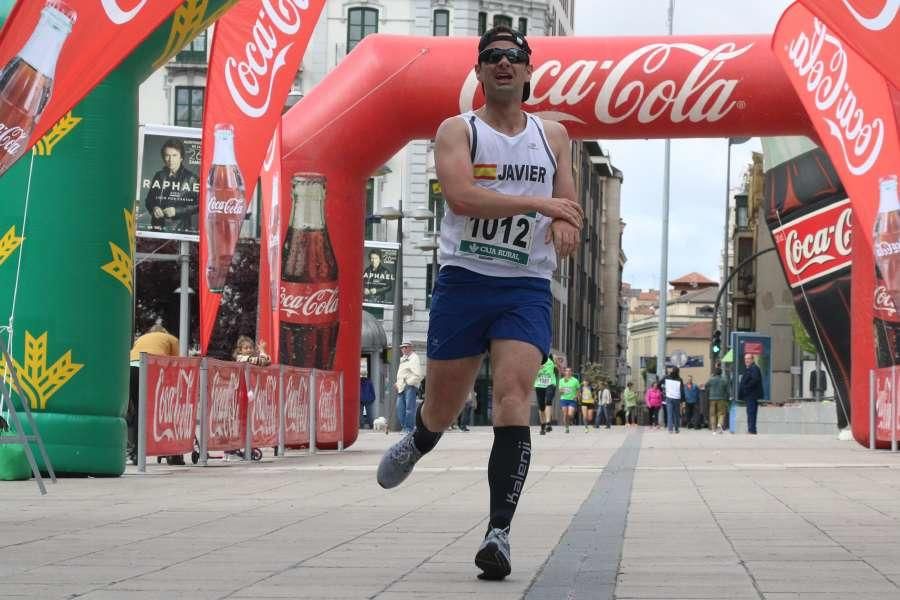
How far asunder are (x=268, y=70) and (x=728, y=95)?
5781mm

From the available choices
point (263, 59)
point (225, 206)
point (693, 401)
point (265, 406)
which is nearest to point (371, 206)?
point (693, 401)

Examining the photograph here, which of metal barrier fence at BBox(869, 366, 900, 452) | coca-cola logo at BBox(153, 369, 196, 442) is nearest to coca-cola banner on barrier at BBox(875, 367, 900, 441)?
metal barrier fence at BBox(869, 366, 900, 452)

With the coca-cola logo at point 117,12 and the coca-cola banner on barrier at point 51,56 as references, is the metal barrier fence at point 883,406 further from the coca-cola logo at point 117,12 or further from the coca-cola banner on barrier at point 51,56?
the coca-cola banner on barrier at point 51,56

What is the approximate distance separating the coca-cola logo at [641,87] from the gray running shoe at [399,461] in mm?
12383

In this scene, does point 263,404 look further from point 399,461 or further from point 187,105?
point 187,105

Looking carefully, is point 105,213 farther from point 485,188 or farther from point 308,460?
point 485,188

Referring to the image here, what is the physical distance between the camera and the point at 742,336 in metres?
53.1

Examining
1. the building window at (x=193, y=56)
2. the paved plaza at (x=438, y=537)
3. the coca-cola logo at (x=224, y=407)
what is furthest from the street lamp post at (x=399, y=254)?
the building window at (x=193, y=56)

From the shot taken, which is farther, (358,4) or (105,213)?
(358,4)

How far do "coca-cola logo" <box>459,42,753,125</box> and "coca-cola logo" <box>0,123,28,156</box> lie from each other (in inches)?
395

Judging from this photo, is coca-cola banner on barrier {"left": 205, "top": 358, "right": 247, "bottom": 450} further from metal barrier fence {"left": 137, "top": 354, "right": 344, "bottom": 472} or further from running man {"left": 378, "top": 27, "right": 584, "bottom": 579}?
running man {"left": 378, "top": 27, "right": 584, "bottom": 579}

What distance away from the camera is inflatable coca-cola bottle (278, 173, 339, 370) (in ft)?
66.2

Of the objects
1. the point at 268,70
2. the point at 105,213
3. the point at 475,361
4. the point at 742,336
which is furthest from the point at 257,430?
the point at 742,336

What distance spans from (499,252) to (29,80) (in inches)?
163
